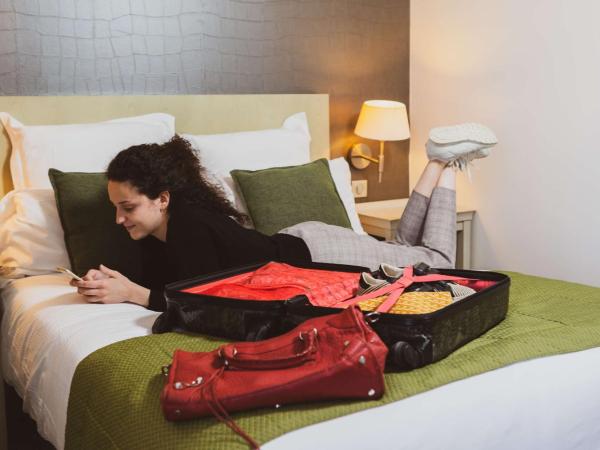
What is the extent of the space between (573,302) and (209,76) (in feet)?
5.97

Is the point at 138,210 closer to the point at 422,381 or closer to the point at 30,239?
the point at 30,239

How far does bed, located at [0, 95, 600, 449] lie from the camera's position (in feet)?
3.99

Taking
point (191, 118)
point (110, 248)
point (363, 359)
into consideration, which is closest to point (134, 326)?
point (110, 248)

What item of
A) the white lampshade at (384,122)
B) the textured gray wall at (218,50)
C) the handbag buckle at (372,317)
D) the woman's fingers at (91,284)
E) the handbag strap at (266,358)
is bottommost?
the woman's fingers at (91,284)

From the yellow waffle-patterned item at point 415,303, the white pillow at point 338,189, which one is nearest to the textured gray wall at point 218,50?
the white pillow at point 338,189

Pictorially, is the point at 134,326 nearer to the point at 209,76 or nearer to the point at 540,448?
the point at 540,448

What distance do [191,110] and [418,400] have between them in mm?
1945

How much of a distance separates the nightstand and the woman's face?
51.7 inches

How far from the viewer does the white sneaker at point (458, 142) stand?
8.32 feet

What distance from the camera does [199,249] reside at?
1.93 m

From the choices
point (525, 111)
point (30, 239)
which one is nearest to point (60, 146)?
point (30, 239)

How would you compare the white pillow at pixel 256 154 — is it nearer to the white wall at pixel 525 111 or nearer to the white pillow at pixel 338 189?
the white pillow at pixel 338 189

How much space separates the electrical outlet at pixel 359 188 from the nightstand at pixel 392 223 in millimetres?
50

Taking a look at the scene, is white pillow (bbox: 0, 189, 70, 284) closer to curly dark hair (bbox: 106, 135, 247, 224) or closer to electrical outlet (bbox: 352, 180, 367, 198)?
curly dark hair (bbox: 106, 135, 247, 224)
